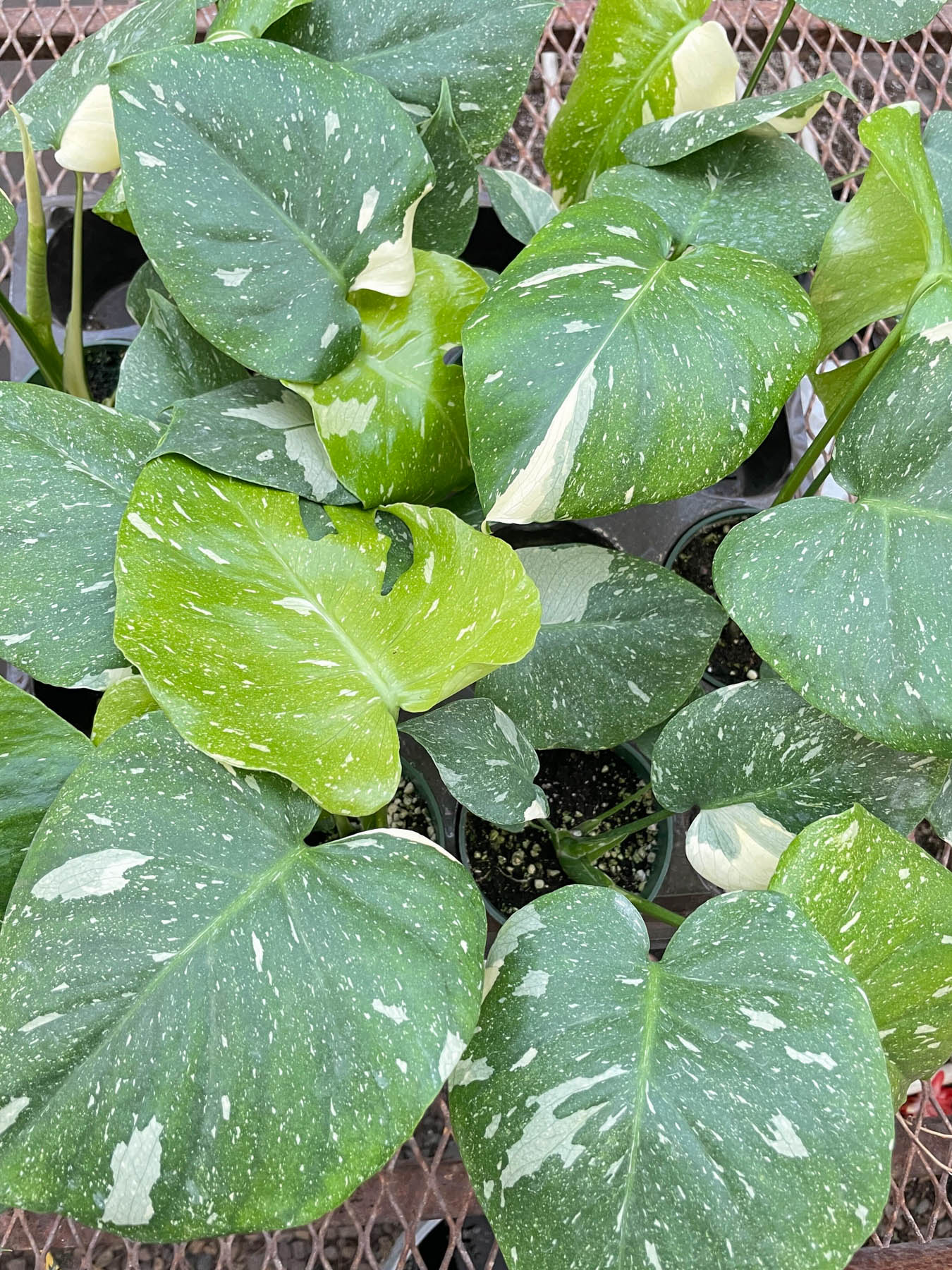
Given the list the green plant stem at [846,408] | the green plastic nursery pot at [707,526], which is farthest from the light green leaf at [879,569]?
the green plastic nursery pot at [707,526]

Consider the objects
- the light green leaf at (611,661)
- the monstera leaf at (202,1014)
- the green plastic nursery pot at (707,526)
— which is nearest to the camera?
the monstera leaf at (202,1014)

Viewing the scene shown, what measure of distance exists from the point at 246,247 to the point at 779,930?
17.9 inches

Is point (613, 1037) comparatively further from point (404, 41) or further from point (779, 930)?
point (404, 41)

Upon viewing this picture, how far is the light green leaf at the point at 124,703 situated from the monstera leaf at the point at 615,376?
22 cm

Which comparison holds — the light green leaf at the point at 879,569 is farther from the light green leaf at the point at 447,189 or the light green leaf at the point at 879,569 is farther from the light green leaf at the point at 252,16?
the light green leaf at the point at 252,16

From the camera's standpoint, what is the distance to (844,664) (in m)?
0.48

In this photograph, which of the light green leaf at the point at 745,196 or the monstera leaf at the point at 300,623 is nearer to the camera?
the monstera leaf at the point at 300,623

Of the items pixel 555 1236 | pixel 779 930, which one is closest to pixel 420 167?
pixel 779 930

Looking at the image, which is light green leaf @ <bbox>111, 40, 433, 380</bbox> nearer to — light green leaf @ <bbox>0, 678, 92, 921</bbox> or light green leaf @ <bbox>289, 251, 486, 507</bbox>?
light green leaf @ <bbox>289, 251, 486, 507</bbox>

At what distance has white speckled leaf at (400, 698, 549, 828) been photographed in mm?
521

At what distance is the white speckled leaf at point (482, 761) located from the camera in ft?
1.71

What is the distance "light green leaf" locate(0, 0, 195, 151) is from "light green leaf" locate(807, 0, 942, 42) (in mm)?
396

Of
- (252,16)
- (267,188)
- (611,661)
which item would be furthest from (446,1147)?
(252,16)

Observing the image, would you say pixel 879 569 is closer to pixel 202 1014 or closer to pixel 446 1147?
pixel 202 1014
